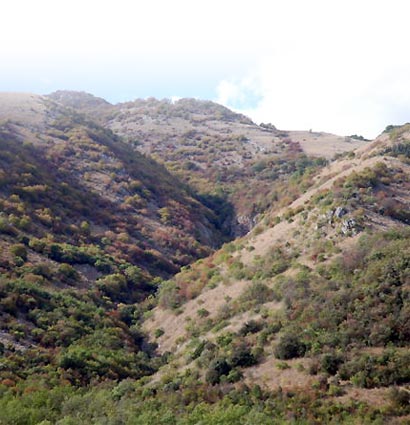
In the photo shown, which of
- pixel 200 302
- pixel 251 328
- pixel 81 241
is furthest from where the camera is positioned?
pixel 81 241

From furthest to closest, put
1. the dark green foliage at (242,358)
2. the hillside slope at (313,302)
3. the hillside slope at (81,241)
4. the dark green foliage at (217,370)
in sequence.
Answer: the hillside slope at (81,241) → the dark green foliage at (242,358) → the dark green foliage at (217,370) → the hillside slope at (313,302)

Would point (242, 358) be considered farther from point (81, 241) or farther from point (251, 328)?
point (81, 241)

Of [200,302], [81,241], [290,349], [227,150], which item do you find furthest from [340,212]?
[227,150]

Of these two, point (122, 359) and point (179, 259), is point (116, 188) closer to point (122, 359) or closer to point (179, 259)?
point (179, 259)

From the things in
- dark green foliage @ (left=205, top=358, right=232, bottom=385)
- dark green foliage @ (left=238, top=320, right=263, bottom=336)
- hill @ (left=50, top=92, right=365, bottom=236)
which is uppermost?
hill @ (left=50, top=92, right=365, bottom=236)

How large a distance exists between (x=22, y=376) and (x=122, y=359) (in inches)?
267

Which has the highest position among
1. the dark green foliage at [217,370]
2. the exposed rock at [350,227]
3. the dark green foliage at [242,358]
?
the exposed rock at [350,227]

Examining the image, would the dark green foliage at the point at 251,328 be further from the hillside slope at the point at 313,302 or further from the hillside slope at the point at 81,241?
the hillside slope at the point at 81,241

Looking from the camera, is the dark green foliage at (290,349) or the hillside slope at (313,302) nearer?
the hillside slope at (313,302)

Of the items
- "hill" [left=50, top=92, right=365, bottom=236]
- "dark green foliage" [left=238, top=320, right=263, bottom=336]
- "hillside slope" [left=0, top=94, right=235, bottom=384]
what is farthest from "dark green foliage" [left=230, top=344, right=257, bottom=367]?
"hill" [left=50, top=92, right=365, bottom=236]

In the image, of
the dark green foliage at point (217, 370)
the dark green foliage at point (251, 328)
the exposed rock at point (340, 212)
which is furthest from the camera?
the exposed rock at point (340, 212)

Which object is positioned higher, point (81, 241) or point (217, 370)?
point (81, 241)

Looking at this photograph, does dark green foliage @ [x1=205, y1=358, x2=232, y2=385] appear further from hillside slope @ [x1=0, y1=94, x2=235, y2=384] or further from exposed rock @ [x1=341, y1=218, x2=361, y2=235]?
exposed rock @ [x1=341, y1=218, x2=361, y2=235]

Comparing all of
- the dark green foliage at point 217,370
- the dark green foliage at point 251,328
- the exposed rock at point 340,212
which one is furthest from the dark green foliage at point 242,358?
the exposed rock at point 340,212
